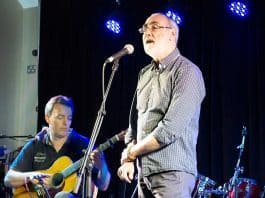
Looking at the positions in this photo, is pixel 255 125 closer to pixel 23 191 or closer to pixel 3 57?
pixel 23 191

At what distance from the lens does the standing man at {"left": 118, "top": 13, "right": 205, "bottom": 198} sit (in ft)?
6.95

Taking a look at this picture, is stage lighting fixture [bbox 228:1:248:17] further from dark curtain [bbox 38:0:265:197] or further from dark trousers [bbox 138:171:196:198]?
dark trousers [bbox 138:171:196:198]

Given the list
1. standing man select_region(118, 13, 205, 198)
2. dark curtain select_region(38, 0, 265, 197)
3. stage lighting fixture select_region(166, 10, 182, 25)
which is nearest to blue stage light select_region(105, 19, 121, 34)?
dark curtain select_region(38, 0, 265, 197)

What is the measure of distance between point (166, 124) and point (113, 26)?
12.8 feet

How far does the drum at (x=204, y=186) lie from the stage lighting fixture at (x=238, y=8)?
1.87 m

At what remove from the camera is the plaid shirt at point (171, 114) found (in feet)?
6.96

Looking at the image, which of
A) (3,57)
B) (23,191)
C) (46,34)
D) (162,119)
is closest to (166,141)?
(162,119)

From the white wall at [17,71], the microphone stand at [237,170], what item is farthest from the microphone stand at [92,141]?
the white wall at [17,71]

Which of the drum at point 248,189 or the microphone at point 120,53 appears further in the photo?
the drum at point 248,189

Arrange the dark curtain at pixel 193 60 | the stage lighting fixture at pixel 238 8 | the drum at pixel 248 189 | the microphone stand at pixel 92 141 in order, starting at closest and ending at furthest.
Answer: the microphone stand at pixel 92 141 < the drum at pixel 248 189 < the dark curtain at pixel 193 60 < the stage lighting fixture at pixel 238 8

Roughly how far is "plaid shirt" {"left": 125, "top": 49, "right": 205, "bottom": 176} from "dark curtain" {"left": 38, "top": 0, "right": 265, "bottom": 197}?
2581 millimetres

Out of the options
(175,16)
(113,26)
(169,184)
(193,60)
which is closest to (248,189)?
(193,60)

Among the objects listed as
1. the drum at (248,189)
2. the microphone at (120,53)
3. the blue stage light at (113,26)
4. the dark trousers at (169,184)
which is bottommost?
the drum at (248,189)

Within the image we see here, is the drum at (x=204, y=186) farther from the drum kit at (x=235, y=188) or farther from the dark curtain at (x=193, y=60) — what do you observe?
the dark curtain at (x=193, y=60)
